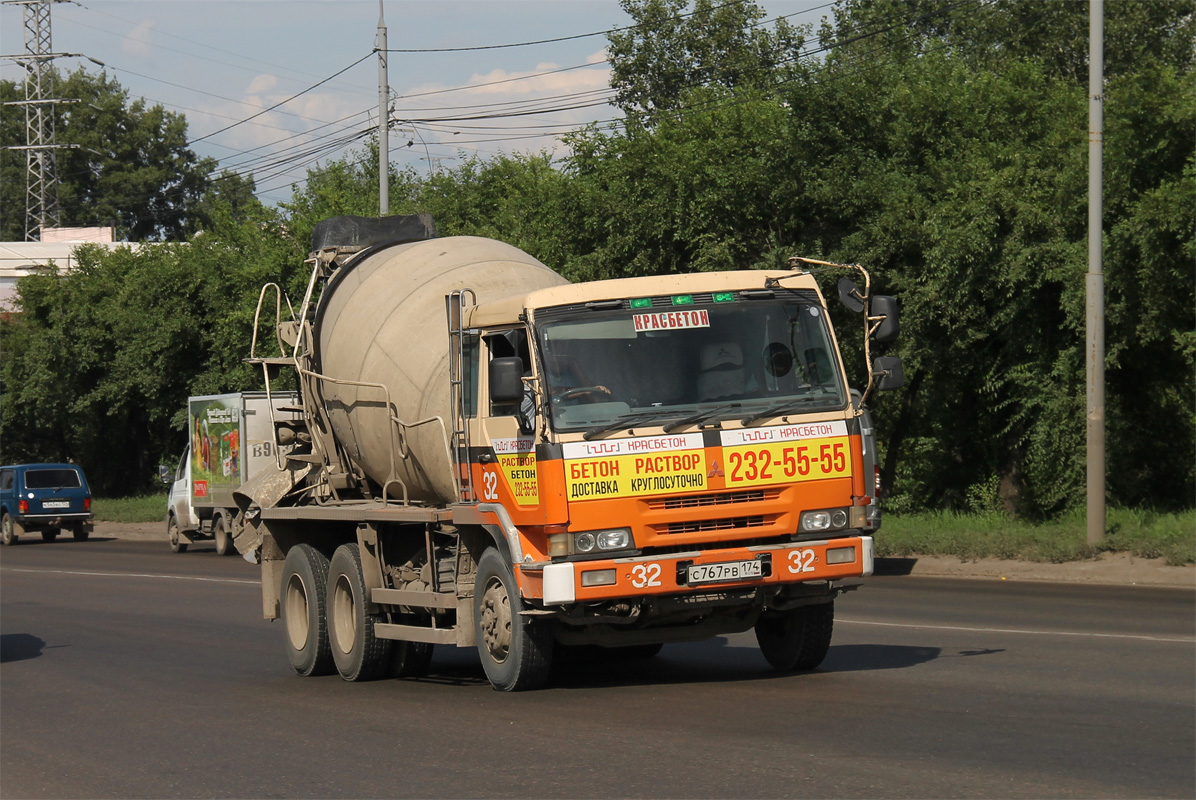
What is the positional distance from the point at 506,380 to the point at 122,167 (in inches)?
4367

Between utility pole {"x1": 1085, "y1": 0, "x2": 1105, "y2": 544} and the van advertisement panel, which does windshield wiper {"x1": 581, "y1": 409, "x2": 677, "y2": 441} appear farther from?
the van advertisement panel

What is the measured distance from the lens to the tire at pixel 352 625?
39.1 ft

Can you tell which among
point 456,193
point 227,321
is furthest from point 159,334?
point 456,193

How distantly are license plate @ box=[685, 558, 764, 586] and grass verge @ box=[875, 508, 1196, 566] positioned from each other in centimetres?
1113

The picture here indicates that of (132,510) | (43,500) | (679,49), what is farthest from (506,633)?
(679,49)

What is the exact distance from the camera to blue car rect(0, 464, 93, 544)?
3903cm

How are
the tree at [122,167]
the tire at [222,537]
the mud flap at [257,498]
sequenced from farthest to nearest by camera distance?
the tree at [122,167]
the tire at [222,537]
the mud flap at [257,498]

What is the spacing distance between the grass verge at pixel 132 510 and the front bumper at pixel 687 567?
36.4 metres

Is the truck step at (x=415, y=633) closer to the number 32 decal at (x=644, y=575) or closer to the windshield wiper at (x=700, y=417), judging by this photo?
the number 32 decal at (x=644, y=575)

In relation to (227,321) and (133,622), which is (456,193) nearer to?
(227,321)

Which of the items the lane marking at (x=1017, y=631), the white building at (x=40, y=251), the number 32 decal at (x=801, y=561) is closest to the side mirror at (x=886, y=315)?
the number 32 decal at (x=801, y=561)

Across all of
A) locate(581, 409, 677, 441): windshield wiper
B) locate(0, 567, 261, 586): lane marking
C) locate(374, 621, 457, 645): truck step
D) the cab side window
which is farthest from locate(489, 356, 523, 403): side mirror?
locate(0, 567, 261, 586): lane marking

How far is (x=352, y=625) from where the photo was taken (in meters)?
12.3

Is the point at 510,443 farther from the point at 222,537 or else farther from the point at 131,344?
the point at 131,344
